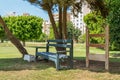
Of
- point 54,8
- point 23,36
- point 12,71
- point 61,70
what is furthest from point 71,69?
point 23,36

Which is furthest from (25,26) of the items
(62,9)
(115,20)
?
(115,20)

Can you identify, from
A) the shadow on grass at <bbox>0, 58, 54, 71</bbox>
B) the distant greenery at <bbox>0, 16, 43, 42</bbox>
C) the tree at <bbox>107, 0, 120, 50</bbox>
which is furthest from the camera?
the distant greenery at <bbox>0, 16, 43, 42</bbox>

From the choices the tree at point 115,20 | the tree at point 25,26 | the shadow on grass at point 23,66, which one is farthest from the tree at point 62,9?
the tree at point 25,26

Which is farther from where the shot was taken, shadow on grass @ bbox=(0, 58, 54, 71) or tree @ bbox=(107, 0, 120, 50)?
shadow on grass @ bbox=(0, 58, 54, 71)

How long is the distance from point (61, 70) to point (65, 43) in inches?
68.1

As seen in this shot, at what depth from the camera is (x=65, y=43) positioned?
1258cm

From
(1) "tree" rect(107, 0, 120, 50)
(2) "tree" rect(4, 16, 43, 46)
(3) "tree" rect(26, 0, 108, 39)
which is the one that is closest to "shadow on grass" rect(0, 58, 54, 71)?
(3) "tree" rect(26, 0, 108, 39)

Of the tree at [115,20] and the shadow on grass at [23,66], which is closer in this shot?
the tree at [115,20]

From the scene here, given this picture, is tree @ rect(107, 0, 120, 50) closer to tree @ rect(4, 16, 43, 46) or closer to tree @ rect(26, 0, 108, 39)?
tree @ rect(26, 0, 108, 39)

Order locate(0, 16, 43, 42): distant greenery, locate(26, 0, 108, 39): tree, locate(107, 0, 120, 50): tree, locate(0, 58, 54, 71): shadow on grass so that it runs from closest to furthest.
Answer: locate(107, 0, 120, 50): tree < locate(0, 58, 54, 71): shadow on grass < locate(26, 0, 108, 39): tree < locate(0, 16, 43, 42): distant greenery

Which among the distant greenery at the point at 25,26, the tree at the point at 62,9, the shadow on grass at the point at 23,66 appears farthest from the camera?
the distant greenery at the point at 25,26

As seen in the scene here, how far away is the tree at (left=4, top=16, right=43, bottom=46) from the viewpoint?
50.9m

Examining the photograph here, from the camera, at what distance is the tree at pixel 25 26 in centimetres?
5094

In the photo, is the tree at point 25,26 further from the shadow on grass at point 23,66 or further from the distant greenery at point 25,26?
the shadow on grass at point 23,66
